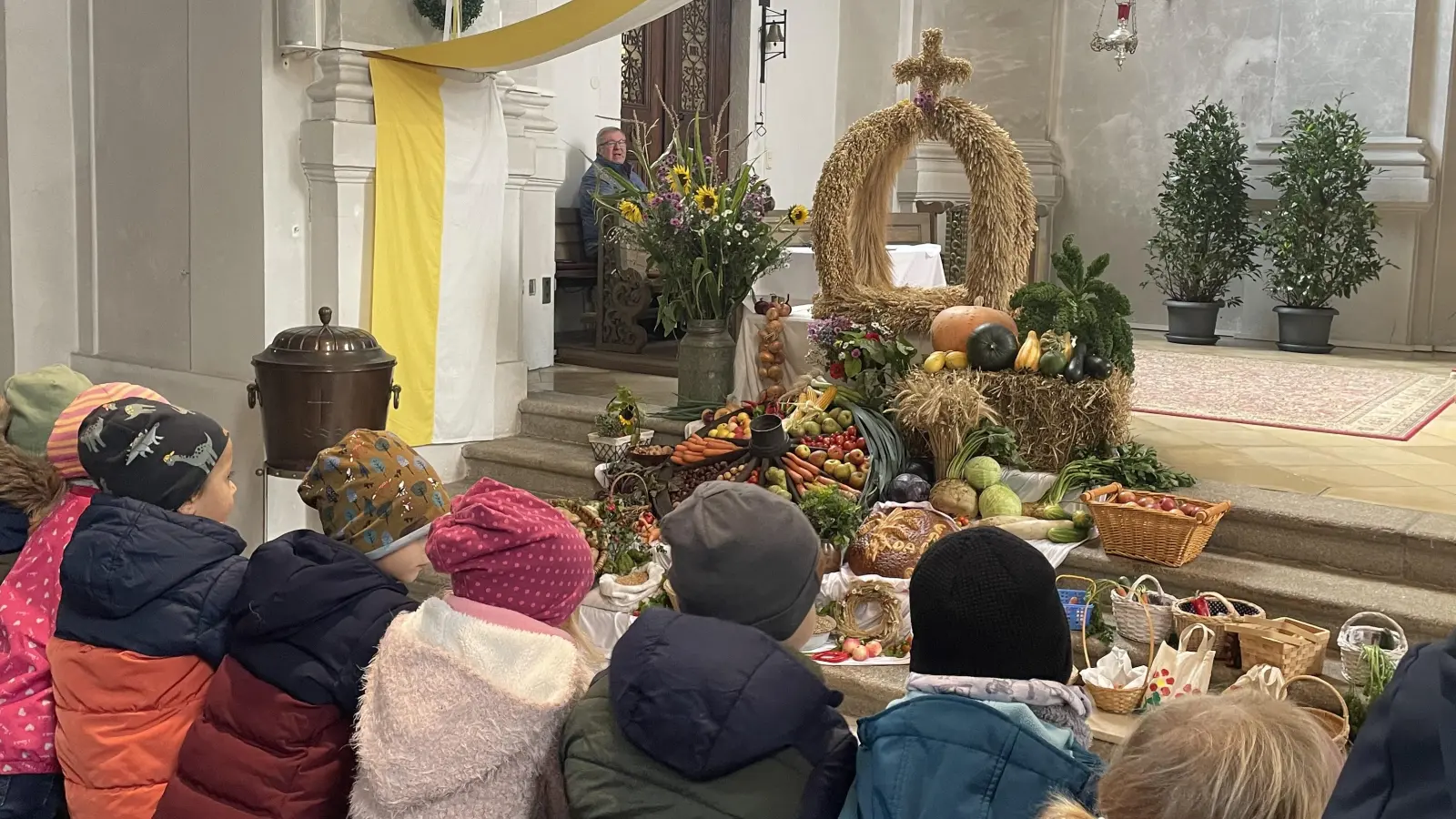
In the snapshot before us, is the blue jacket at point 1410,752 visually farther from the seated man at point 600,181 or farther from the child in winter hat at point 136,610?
the seated man at point 600,181

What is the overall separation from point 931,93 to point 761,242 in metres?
1.02

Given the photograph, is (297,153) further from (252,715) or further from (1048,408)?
(252,715)

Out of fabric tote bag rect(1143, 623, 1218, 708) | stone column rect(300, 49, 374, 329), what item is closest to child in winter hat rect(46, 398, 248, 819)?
fabric tote bag rect(1143, 623, 1218, 708)

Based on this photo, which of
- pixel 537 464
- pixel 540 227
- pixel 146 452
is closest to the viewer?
pixel 146 452

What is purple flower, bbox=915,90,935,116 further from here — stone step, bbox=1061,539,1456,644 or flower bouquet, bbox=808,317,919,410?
stone step, bbox=1061,539,1456,644

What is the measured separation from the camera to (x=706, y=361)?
6316 millimetres

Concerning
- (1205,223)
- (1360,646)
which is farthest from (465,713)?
(1205,223)

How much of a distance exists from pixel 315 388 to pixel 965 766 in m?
3.79

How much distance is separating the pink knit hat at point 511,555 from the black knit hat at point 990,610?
0.73m

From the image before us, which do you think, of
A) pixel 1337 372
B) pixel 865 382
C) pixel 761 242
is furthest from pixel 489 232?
pixel 1337 372

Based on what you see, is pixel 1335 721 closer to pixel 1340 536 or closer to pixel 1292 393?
pixel 1340 536

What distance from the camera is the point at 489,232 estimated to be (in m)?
6.41

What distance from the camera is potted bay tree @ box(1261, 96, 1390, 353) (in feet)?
30.5

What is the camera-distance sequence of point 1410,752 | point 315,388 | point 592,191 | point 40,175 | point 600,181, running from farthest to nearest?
point 592,191, point 600,181, point 40,175, point 315,388, point 1410,752
